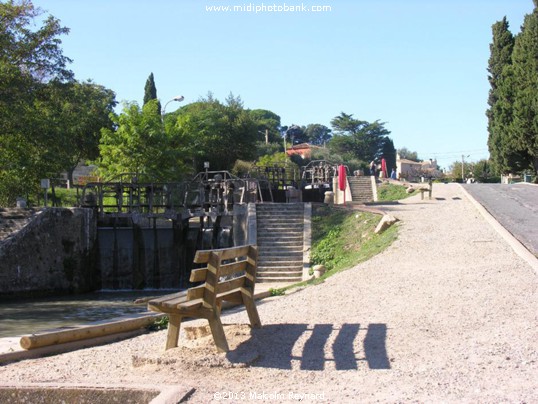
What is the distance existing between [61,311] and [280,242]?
20.9ft

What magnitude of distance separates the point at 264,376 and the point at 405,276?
5880 millimetres

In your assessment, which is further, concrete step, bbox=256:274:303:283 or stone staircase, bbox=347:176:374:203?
stone staircase, bbox=347:176:374:203

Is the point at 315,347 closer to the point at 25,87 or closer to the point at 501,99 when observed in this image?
the point at 25,87

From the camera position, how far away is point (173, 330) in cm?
811

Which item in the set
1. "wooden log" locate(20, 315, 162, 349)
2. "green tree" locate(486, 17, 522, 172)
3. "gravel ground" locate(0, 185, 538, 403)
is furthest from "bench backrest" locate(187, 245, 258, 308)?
"green tree" locate(486, 17, 522, 172)

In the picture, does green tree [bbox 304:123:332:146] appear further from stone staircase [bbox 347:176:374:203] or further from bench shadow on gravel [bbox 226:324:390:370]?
bench shadow on gravel [bbox 226:324:390:370]

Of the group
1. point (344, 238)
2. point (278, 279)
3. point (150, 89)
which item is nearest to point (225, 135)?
point (150, 89)

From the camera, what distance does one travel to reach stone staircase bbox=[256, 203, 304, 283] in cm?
1875

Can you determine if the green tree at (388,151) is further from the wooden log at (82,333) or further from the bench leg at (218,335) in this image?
the bench leg at (218,335)

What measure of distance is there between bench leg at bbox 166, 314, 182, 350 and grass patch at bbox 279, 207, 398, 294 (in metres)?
7.31

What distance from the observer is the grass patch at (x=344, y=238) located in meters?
16.9

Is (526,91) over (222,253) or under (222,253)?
over

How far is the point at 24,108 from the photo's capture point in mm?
25438

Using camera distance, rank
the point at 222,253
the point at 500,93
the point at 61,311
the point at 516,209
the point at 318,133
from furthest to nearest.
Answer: the point at 318,133
the point at 500,93
the point at 516,209
the point at 61,311
the point at 222,253
